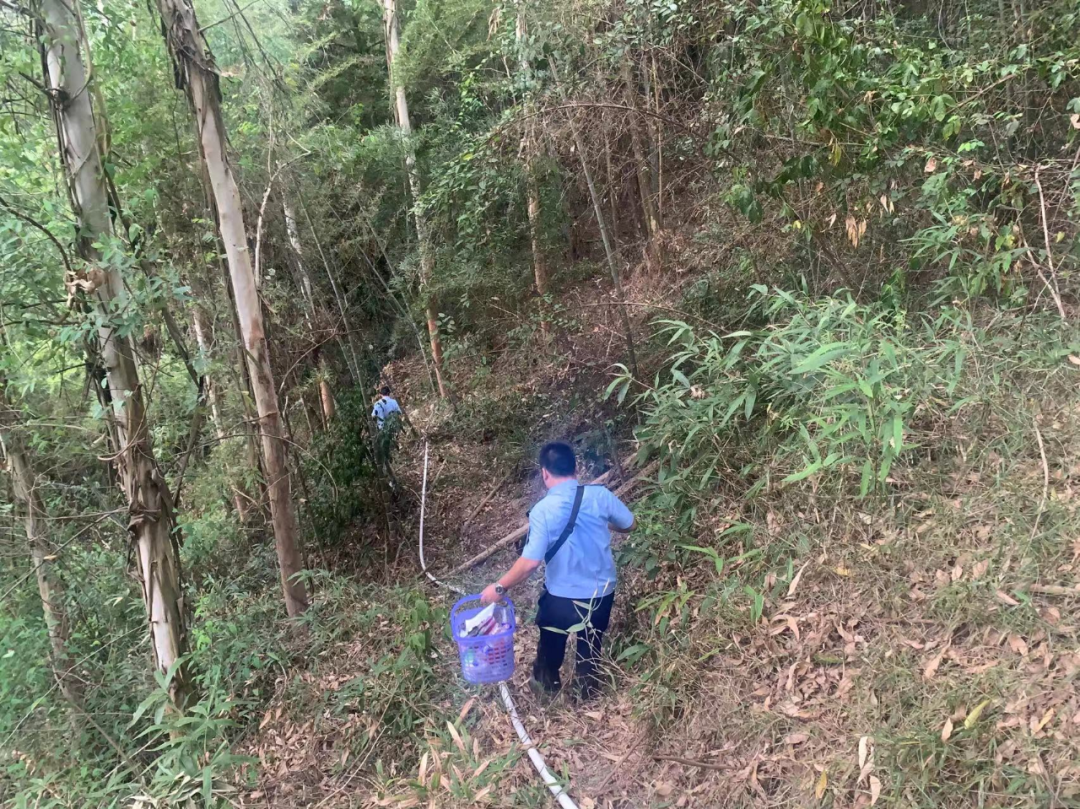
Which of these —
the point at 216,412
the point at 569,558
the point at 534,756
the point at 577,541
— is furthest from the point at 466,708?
the point at 216,412

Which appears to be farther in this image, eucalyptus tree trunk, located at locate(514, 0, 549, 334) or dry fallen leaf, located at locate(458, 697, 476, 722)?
eucalyptus tree trunk, located at locate(514, 0, 549, 334)

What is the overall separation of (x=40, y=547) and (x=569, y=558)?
3750 mm

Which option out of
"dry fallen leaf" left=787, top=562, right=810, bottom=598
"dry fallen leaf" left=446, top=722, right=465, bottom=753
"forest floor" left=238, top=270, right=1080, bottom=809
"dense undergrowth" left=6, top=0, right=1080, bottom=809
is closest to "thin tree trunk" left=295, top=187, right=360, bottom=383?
"dense undergrowth" left=6, top=0, right=1080, bottom=809

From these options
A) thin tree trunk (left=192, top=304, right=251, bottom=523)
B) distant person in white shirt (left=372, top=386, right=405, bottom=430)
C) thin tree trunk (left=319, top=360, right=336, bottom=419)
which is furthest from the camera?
distant person in white shirt (left=372, top=386, right=405, bottom=430)

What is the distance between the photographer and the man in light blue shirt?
10.9ft

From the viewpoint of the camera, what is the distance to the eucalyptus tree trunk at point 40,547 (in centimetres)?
401

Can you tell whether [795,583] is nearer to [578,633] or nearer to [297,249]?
[578,633]

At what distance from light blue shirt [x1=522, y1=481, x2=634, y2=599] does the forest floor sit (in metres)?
0.48

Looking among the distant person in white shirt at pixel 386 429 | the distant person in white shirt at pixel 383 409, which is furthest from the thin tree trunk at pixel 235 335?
the distant person in white shirt at pixel 383 409

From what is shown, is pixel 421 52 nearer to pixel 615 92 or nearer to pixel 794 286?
pixel 615 92

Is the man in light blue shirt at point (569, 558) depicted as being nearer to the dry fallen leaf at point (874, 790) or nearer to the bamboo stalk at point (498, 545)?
the dry fallen leaf at point (874, 790)

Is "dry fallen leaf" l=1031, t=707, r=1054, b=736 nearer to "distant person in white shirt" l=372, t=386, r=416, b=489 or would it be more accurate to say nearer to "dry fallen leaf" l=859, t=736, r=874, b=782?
"dry fallen leaf" l=859, t=736, r=874, b=782

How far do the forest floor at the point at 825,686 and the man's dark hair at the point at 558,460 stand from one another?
3.21 ft

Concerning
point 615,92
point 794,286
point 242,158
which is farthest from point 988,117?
point 242,158
